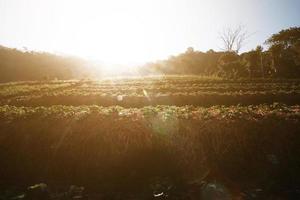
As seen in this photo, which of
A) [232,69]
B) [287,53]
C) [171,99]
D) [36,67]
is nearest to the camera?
[171,99]

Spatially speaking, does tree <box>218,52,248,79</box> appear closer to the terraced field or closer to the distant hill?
the distant hill

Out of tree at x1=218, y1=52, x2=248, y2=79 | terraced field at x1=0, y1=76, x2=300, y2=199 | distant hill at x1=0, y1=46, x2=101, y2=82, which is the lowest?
terraced field at x1=0, y1=76, x2=300, y2=199

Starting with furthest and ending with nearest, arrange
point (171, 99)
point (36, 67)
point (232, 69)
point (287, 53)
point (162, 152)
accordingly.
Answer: point (36, 67)
point (232, 69)
point (287, 53)
point (171, 99)
point (162, 152)

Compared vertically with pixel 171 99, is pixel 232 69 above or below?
above

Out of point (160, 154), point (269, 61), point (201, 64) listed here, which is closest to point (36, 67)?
point (201, 64)

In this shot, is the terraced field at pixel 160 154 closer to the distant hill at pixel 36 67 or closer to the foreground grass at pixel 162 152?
the foreground grass at pixel 162 152

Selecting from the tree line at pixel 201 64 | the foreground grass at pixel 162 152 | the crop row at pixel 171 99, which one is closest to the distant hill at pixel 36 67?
the tree line at pixel 201 64

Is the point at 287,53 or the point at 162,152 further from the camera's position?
the point at 287,53

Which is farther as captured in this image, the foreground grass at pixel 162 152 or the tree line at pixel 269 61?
the tree line at pixel 269 61

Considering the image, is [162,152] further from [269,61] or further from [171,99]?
[269,61]

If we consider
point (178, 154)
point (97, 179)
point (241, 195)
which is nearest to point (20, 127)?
point (97, 179)

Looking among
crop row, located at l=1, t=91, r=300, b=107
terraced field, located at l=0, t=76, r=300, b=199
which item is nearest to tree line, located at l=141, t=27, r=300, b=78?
crop row, located at l=1, t=91, r=300, b=107

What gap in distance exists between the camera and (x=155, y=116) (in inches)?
430

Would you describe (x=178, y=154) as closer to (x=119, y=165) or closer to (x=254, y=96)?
(x=119, y=165)
